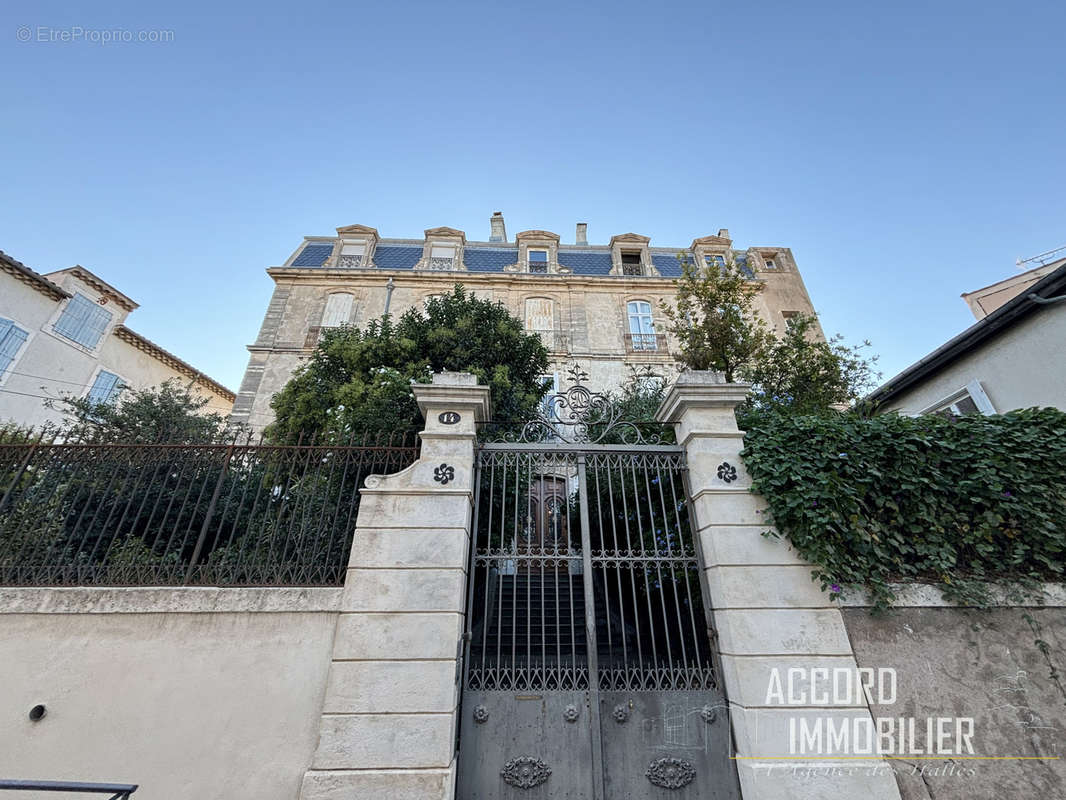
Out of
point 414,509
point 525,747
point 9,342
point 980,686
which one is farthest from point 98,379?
point 980,686

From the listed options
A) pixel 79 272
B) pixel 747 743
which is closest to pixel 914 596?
pixel 747 743

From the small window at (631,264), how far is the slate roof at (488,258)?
60cm

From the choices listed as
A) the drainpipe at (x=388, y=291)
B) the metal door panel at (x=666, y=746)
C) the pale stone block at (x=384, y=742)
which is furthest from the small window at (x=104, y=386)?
the metal door panel at (x=666, y=746)

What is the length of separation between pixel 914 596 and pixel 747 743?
1891 millimetres

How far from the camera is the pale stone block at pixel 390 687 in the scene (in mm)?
3213

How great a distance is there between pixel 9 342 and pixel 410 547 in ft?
56.3

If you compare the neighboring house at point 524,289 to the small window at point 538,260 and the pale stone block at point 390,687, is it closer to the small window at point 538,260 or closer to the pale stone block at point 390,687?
the small window at point 538,260

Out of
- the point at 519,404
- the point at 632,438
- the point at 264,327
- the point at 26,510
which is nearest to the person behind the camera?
the point at 26,510

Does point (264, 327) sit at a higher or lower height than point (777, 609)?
higher

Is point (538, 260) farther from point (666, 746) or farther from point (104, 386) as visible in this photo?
point (666, 746)

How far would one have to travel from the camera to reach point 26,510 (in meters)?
3.92

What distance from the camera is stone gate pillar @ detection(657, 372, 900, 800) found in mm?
3133

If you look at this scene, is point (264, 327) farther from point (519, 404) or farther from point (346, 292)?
point (519, 404)

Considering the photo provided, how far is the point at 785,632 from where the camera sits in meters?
3.46
